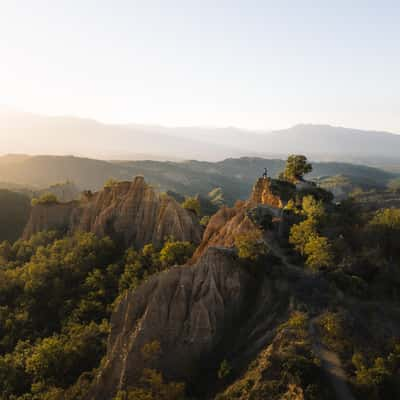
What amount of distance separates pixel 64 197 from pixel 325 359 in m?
80.8

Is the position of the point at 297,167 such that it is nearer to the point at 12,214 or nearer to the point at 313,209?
the point at 313,209

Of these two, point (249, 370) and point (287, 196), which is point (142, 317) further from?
point (287, 196)

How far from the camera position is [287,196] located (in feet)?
152

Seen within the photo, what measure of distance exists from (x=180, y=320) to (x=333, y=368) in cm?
1103

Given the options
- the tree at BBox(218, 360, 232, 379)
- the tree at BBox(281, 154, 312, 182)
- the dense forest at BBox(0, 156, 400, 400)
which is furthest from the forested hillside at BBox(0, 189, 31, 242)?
the tree at BBox(218, 360, 232, 379)

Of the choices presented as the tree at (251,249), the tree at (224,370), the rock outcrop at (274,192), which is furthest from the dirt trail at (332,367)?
the rock outcrop at (274,192)

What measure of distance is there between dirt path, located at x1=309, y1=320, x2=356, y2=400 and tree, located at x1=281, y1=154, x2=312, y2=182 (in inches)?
1368

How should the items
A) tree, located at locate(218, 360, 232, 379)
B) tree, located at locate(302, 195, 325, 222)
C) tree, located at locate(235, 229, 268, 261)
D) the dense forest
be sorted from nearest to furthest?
the dense forest, tree, located at locate(218, 360, 232, 379), tree, located at locate(235, 229, 268, 261), tree, located at locate(302, 195, 325, 222)

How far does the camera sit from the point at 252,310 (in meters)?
26.3

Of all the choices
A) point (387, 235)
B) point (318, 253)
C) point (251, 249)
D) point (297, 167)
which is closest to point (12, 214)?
point (297, 167)

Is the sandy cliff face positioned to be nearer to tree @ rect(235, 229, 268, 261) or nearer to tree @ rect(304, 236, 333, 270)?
tree @ rect(235, 229, 268, 261)

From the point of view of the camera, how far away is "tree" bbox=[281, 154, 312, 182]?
53.6 metres

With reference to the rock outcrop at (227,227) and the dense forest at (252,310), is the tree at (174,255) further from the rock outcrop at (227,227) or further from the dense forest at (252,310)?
the rock outcrop at (227,227)

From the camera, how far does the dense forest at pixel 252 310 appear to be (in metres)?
20.0
